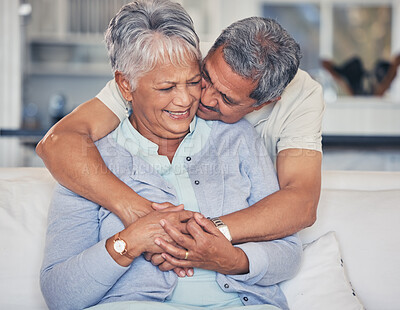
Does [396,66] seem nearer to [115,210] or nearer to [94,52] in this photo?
[94,52]

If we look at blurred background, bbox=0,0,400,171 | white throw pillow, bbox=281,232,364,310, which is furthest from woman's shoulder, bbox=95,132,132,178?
blurred background, bbox=0,0,400,171

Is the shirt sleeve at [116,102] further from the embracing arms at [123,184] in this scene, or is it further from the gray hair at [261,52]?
the gray hair at [261,52]

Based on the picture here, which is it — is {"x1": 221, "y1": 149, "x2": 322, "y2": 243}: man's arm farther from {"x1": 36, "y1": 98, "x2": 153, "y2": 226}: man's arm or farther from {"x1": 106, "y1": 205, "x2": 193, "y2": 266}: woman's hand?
{"x1": 36, "y1": 98, "x2": 153, "y2": 226}: man's arm

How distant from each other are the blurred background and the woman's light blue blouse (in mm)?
4148

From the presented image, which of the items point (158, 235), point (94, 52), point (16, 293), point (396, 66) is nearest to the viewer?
point (158, 235)

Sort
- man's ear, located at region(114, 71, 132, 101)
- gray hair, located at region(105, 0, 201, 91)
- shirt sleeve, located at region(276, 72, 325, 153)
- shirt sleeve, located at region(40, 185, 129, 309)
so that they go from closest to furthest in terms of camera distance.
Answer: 1. shirt sleeve, located at region(40, 185, 129, 309)
2. gray hair, located at region(105, 0, 201, 91)
3. man's ear, located at region(114, 71, 132, 101)
4. shirt sleeve, located at region(276, 72, 325, 153)

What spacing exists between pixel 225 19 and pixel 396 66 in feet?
6.84

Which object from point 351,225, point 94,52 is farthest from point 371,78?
point 351,225

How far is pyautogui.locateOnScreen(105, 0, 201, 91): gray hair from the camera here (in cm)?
155

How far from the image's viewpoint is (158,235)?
150cm

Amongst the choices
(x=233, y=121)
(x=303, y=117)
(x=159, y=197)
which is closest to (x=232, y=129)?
(x=233, y=121)

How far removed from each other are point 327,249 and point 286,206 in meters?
0.30

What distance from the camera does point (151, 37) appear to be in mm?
1555

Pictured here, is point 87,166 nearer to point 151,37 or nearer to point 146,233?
point 146,233
